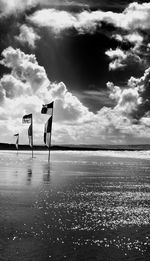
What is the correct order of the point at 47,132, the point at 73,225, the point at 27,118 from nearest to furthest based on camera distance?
1. the point at 73,225
2. the point at 47,132
3. the point at 27,118

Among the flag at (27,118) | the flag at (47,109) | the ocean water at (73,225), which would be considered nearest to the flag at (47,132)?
the flag at (47,109)

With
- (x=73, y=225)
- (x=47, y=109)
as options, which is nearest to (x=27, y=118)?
(x=47, y=109)

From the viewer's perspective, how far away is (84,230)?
927 cm

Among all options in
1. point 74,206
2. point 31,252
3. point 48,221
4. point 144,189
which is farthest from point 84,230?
point 144,189

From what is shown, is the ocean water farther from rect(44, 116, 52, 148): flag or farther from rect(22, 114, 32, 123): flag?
rect(22, 114, 32, 123): flag

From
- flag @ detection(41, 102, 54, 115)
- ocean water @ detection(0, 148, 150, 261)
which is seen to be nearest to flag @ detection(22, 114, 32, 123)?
flag @ detection(41, 102, 54, 115)

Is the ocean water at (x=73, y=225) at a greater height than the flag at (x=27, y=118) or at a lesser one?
lesser

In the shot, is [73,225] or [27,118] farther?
[27,118]

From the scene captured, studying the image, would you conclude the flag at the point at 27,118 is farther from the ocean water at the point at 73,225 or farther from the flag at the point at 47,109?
the ocean water at the point at 73,225

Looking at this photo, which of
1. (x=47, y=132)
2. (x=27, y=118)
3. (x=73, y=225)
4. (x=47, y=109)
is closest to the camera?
(x=73, y=225)

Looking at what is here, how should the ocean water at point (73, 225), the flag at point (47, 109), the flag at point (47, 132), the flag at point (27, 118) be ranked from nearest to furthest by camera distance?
the ocean water at point (73, 225) → the flag at point (47, 132) → the flag at point (47, 109) → the flag at point (27, 118)

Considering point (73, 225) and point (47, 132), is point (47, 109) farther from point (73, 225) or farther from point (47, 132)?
point (73, 225)

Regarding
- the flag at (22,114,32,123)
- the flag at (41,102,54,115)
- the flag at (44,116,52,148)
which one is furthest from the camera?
the flag at (22,114,32,123)

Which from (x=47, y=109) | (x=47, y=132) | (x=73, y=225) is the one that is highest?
(x=47, y=109)
